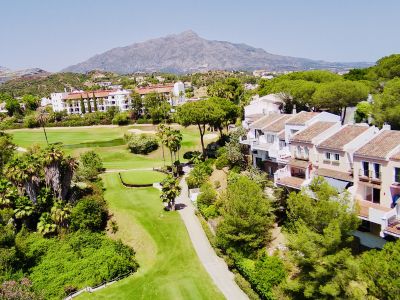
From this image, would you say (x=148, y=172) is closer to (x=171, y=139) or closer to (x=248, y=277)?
(x=171, y=139)

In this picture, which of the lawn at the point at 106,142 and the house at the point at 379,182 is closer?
the house at the point at 379,182

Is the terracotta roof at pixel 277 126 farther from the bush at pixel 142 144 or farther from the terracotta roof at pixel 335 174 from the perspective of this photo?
the bush at pixel 142 144

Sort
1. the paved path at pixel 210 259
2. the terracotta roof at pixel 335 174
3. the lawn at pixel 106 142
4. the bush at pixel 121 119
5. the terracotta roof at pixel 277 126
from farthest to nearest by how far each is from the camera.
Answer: the bush at pixel 121 119 → the lawn at pixel 106 142 → the terracotta roof at pixel 277 126 → the terracotta roof at pixel 335 174 → the paved path at pixel 210 259

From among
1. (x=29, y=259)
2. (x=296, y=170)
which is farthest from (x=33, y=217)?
(x=296, y=170)

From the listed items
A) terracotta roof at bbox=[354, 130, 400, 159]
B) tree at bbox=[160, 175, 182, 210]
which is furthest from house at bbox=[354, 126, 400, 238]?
tree at bbox=[160, 175, 182, 210]

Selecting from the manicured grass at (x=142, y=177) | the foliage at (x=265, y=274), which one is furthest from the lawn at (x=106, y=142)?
the foliage at (x=265, y=274)

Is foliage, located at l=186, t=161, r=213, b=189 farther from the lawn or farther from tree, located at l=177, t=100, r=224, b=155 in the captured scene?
the lawn
